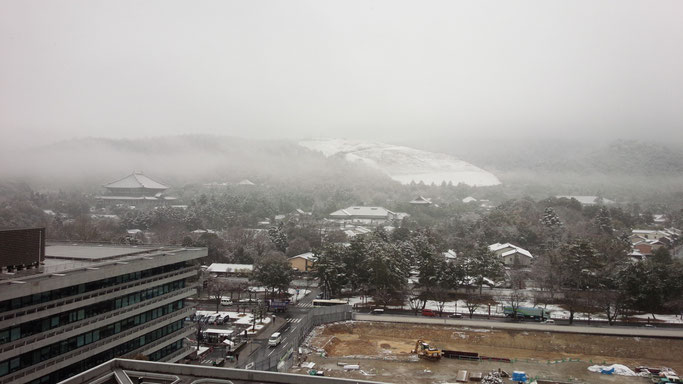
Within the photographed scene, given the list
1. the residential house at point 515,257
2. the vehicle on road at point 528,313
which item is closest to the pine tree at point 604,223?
the residential house at point 515,257

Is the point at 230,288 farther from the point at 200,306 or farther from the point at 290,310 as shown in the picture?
the point at 290,310

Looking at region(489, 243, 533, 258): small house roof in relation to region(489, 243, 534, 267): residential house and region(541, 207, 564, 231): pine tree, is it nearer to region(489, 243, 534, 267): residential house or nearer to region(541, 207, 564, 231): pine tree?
region(489, 243, 534, 267): residential house

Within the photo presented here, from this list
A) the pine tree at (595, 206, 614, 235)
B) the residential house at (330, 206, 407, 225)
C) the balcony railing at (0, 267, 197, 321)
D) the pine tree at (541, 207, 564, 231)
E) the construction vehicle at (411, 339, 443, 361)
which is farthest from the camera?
the residential house at (330, 206, 407, 225)

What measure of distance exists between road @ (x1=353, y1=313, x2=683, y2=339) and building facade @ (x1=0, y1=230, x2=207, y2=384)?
46.3ft

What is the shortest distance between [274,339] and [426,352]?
29.5 ft

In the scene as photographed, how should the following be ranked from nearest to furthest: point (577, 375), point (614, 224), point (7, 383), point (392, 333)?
point (7, 383), point (577, 375), point (392, 333), point (614, 224)

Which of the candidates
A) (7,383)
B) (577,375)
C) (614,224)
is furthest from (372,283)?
(614,224)

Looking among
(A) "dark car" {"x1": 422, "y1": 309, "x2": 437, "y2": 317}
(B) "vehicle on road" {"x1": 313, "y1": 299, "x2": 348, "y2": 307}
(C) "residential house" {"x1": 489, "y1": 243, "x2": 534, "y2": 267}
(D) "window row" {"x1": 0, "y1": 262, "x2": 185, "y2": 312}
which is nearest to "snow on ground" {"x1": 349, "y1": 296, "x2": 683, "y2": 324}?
(A) "dark car" {"x1": 422, "y1": 309, "x2": 437, "y2": 317}

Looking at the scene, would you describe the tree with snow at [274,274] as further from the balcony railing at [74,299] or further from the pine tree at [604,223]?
the pine tree at [604,223]

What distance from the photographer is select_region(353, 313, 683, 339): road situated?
27766 millimetres

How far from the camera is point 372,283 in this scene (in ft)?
115

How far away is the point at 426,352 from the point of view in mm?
24484

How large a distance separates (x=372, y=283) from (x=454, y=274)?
650 cm

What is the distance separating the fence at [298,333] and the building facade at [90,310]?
4.46 meters
